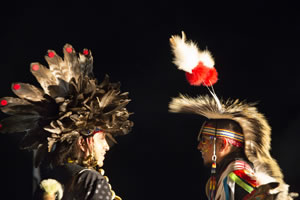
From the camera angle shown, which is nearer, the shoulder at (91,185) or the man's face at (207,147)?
the shoulder at (91,185)

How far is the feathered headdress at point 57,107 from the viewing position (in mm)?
3387

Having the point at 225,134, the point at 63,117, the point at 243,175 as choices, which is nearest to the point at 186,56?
the point at 225,134

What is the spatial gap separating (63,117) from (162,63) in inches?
80.3

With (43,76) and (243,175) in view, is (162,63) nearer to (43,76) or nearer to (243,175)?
(243,175)

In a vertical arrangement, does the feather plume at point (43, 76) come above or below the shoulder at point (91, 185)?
above

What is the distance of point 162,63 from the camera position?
17.1 feet

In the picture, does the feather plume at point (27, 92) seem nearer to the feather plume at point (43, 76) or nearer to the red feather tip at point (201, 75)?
the feather plume at point (43, 76)

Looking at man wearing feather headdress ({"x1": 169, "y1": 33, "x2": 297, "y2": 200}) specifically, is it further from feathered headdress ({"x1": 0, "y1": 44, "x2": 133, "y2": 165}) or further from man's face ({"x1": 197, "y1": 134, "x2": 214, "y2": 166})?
feathered headdress ({"x1": 0, "y1": 44, "x2": 133, "y2": 165})

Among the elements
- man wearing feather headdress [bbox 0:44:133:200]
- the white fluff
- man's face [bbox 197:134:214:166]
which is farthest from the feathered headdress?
man's face [bbox 197:134:214:166]

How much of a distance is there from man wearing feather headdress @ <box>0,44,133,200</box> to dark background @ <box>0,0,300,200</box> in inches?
46.4

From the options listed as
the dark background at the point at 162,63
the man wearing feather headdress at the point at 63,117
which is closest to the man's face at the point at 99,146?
the man wearing feather headdress at the point at 63,117

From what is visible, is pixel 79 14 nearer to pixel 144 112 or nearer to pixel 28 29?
pixel 28 29

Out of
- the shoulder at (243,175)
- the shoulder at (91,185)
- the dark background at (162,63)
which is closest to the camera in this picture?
the shoulder at (91,185)

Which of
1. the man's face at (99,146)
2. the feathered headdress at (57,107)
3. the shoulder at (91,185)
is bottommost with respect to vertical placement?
the shoulder at (91,185)
